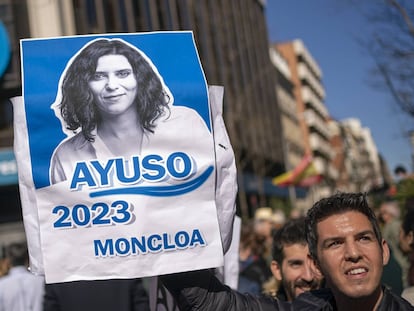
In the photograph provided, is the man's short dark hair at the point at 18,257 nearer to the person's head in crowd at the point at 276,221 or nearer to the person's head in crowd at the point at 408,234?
the person's head in crowd at the point at 276,221

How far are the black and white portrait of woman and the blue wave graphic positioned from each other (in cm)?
11

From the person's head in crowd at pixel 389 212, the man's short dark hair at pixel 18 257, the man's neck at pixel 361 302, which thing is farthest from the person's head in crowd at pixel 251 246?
the man's neck at pixel 361 302

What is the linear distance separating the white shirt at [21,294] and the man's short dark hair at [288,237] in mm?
2687

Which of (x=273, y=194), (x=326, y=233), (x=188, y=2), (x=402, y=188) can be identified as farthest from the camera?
(x=273, y=194)

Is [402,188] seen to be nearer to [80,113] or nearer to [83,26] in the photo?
[80,113]

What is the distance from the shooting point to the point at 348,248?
2.66m

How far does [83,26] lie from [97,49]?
22.6 meters

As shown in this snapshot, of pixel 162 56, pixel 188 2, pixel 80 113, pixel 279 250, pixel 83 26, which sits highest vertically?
pixel 188 2

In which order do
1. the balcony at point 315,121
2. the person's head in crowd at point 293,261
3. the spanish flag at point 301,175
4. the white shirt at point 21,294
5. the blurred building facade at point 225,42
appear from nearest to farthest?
the person's head in crowd at point 293,261 → the white shirt at point 21,294 → the blurred building facade at point 225,42 → the spanish flag at point 301,175 → the balcony at point 315,121

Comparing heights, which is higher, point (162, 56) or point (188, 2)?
point (188, 2)

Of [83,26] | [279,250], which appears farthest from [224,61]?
[279,250]

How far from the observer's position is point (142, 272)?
9.25 feet

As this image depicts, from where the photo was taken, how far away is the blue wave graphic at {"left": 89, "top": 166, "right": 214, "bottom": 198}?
112 inches

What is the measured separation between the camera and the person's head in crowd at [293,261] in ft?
13.3
